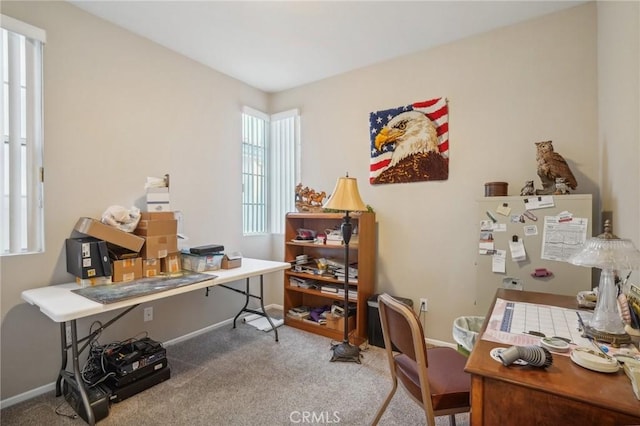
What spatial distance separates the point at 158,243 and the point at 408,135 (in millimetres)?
2417

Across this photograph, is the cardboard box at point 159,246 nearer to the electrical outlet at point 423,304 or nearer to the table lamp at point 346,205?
the table lamp at point 346,205

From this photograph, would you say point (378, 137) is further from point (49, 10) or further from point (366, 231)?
point (49, 10)

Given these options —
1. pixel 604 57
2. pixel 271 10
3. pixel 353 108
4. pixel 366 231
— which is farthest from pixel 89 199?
pixel 604 57

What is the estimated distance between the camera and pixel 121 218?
7.73 ft

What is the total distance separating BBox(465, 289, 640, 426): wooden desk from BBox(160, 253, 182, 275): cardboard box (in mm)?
2288

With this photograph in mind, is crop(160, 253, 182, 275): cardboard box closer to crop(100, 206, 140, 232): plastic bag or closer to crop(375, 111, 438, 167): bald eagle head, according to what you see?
crop(100, 206, 140, 232): plastic bag

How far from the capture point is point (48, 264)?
219 cm

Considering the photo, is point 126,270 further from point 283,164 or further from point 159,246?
point 283,164

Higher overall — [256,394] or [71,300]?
[71,300]

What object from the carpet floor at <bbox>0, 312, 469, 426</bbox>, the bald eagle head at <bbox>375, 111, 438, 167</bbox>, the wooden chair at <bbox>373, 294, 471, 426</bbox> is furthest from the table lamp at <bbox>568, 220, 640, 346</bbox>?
the bald eagle head at <bbox>375, 111, 438, 167</bbox>


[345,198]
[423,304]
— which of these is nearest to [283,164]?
[345,198]

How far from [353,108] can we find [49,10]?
2.58 meters

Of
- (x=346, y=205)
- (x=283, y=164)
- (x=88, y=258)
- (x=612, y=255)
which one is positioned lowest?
(x=88, y=258)

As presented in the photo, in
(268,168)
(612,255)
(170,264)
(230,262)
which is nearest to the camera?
(612,255)
